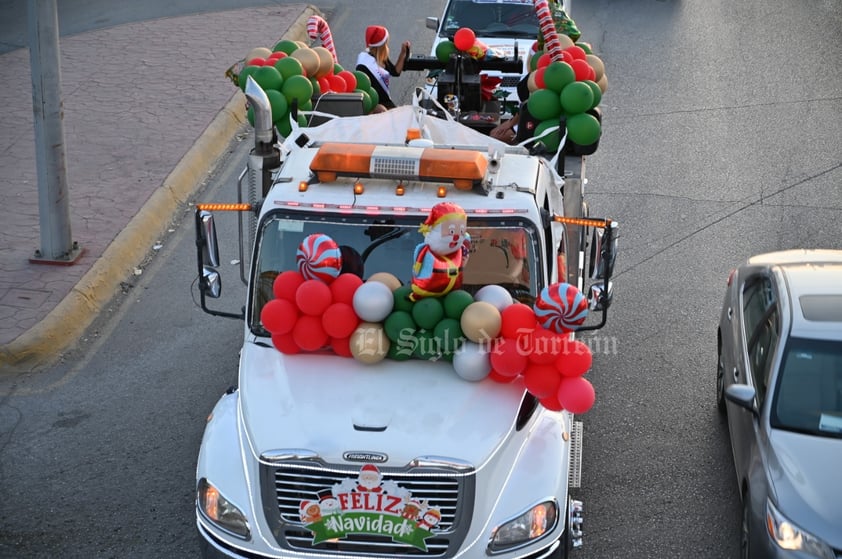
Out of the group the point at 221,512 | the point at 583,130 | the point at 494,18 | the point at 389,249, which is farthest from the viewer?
the point at 494,18

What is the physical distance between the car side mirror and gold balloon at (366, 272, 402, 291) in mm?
2305

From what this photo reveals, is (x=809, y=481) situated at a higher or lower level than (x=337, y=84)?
lower

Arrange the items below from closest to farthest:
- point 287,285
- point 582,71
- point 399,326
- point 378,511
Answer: point 378,511 → point 399,326 → point 287,285 → point 582,71

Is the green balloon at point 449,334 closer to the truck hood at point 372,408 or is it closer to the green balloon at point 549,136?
the truck hood at point 372,408

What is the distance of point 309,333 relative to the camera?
6652 millimetres

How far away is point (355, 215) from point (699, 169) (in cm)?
812

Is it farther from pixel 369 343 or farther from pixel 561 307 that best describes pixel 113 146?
pixel 561 307

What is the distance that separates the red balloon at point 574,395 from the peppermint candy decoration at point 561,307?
1.08 ft

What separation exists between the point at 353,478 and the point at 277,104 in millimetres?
4125

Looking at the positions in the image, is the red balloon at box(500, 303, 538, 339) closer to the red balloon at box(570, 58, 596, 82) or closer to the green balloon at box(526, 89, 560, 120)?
the green balloon at box(526, 89, 560, 120)

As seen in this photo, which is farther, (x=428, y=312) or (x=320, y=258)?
(x=320, y=258)

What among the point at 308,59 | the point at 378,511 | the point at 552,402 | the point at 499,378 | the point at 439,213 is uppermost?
the point at 308,59

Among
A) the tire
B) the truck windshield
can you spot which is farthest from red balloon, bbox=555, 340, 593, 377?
the tire

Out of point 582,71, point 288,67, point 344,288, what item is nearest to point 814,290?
point 582,71
